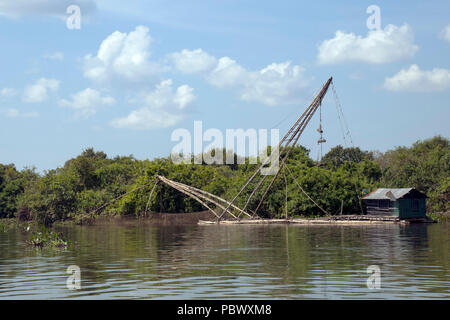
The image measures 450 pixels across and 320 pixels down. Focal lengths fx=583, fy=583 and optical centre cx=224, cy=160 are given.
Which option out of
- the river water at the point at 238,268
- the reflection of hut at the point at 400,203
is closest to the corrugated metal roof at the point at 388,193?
the reflection of hut at the point at 400,203

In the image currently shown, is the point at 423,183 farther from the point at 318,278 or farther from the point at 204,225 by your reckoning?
the point at 318,278

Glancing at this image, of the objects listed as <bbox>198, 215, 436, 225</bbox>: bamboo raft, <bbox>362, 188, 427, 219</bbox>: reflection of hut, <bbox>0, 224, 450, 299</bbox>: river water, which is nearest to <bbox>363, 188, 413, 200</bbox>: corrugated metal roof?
<bbox>362, 188, 427, 219</bbox>: reflection of hut

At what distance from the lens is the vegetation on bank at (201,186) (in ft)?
153

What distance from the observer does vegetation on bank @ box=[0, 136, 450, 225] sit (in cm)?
4669

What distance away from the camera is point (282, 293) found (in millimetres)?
13781

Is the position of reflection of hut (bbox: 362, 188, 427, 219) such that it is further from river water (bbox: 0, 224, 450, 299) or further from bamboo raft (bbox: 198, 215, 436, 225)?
river water (bbox: 0, 224, 450, 299)

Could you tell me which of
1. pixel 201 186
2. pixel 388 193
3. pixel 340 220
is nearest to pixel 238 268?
pixel 340 220

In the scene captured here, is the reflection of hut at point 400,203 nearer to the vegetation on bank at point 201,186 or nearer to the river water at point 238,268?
the vegetation on bank at point 201,186

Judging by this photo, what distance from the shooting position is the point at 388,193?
41750 mm

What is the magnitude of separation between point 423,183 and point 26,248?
36496 mm

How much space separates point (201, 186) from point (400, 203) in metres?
20.0

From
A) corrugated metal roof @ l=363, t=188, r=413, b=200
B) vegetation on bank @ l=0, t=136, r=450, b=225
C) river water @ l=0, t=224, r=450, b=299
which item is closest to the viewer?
river water @ l=0, t=224, r=450, b=299

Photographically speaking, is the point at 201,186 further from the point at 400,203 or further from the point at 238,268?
the point at 238,268
